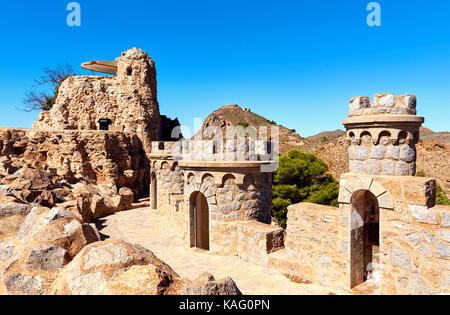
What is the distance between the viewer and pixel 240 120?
207 feet

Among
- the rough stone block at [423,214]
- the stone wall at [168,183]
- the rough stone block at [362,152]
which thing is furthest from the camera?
the stone wall at [168,183]

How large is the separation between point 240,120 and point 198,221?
53.8m

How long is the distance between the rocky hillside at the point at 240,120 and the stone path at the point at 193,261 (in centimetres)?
4080

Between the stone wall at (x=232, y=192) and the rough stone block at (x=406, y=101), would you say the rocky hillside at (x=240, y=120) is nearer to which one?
the stone wall at (x=232, y=192)

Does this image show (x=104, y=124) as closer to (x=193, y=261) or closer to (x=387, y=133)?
(x=193, y=261)

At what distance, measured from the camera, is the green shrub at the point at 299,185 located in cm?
1778

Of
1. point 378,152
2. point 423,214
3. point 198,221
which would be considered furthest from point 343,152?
point 423,214

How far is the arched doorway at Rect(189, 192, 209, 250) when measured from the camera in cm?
940

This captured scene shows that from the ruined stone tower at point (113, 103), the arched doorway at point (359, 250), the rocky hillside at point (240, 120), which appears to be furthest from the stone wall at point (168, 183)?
the rocky hillside at point (240, 120)

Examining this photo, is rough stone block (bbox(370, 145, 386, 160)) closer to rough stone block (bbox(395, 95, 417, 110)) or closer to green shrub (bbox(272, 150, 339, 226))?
rough stone block (bbox(395, 95, 417, 110))

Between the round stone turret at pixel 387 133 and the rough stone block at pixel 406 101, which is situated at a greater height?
the rough stone block at pixel 406 101

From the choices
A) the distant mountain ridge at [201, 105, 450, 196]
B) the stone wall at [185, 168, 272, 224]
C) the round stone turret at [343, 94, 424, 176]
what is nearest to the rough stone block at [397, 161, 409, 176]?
the round stone turret at [343, 94, 424, 176]
